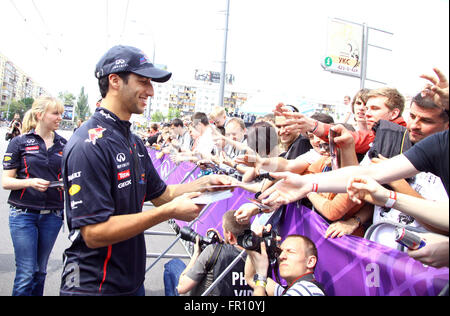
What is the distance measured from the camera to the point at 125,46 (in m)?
2.24

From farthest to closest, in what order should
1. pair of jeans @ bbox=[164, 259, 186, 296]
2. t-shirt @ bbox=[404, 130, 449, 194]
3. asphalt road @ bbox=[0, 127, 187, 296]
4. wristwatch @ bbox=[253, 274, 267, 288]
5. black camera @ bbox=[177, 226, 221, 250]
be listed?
asphalt road @ bbox=[0, 127, 187, 296] → pair of jeans @ bbox=[164, 259, 186, 296] → black camera @ bbox=[177, 226, 221, 250] → wristwatch @ bbox=[253, 274, 267, 288] → t-shirt @ bbox=[404, 130, 449, 194]

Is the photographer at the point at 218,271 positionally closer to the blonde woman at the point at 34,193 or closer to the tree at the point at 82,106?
the blonde woman at the point at 34,193

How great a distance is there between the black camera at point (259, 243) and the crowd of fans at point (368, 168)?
0.16 meters

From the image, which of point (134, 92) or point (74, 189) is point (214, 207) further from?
point (74, 189)

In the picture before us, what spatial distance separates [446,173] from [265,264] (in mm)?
1452

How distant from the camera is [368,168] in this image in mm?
1833

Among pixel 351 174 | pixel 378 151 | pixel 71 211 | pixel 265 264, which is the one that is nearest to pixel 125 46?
pixel 71 211

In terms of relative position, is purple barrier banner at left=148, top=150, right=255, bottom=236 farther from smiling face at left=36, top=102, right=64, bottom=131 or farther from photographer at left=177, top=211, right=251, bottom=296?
smiling face at left=36, top=102, right=64, bottom=131

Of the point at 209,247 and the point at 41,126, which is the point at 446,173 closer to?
the point at 209,247

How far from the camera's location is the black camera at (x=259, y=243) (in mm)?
2463

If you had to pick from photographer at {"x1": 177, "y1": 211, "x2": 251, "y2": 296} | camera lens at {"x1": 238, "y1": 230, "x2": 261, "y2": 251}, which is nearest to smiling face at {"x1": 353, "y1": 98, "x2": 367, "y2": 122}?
photographer at {"x1": 177, "y1": 211, "x2": 251, "y2": 296}

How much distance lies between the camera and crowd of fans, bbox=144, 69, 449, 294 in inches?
58.1

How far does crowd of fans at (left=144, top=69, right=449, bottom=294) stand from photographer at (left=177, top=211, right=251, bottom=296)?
1.90ft

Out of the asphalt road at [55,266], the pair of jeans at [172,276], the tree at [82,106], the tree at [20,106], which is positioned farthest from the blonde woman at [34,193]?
the tree at [82,106]
